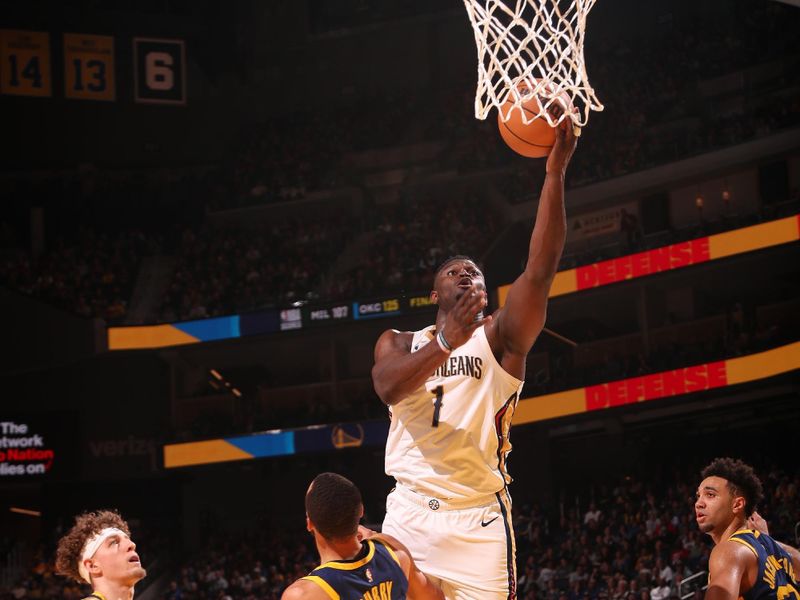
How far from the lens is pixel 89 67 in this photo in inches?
998

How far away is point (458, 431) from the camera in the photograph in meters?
4.39

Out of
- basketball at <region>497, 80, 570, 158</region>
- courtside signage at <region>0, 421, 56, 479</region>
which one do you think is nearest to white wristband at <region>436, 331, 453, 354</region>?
basketball at <region>497, 80, 570, 158</region>

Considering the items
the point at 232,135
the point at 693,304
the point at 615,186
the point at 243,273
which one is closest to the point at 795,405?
the point at 693,304

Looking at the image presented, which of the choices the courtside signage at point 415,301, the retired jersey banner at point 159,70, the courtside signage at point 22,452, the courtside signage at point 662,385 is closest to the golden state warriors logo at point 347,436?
the courtside signage at point 415,301

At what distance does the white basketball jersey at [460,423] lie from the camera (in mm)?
4395

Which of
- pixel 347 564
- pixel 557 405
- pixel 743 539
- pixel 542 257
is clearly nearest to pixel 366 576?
pixel 347 564

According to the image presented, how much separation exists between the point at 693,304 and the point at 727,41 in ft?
20.1

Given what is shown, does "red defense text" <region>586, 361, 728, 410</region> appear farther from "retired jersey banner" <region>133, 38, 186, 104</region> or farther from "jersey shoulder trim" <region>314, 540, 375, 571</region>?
"jersey shoulder trim" <region>314, 540, 375, 571</region>

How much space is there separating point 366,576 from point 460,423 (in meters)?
0.81

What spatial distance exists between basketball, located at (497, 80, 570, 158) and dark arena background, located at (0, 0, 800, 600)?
11969mm

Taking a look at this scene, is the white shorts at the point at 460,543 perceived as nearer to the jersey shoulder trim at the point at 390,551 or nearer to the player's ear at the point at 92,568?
the jersey shoulder trim at the point at 390,551

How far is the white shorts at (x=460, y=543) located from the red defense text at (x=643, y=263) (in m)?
14.5

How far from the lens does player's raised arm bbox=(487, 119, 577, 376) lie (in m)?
4.18

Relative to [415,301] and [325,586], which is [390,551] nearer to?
[325,586]
